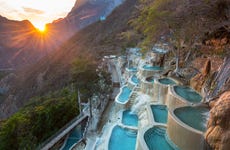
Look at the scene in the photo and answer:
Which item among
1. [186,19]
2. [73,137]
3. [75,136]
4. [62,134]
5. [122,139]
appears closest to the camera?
[122,139]

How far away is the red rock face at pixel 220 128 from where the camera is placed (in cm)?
449

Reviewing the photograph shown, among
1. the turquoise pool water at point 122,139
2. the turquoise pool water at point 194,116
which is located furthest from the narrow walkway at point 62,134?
the turquoise pool water at point 194,116

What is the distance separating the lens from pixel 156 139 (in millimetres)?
6594

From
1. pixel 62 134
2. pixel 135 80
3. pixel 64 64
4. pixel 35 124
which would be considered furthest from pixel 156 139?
pixel 64 64

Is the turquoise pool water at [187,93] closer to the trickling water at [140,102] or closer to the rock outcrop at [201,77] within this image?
the rock outcrop at [201,77]

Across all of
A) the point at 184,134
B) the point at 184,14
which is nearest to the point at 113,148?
the point at 184,134

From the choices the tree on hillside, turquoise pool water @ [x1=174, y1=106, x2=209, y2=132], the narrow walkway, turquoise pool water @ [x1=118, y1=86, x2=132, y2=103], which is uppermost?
the tree on hillside

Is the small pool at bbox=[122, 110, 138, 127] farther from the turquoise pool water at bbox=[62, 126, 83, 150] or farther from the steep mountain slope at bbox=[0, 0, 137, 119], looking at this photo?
the steep mountain slope at bbox=[0, 0, 137, 119]

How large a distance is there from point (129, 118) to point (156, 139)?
499 cm

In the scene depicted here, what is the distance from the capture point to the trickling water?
11766mm

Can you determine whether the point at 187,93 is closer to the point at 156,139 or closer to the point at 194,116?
the point at 194,116

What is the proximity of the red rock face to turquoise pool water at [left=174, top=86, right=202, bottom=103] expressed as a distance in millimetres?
3309

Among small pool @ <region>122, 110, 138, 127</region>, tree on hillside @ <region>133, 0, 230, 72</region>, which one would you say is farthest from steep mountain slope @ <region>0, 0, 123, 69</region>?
tree on hillside @ <region>133, 0, 230, 72</region>

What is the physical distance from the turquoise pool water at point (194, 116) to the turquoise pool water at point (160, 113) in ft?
5.29
